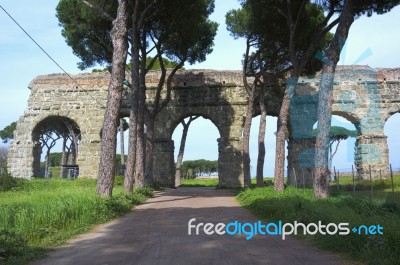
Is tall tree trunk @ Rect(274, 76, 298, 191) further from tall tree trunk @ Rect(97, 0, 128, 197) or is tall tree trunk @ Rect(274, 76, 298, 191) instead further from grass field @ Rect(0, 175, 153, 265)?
grass field @ Rect(0, 175, 153, 265)

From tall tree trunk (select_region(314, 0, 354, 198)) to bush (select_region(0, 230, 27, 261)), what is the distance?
265 inches

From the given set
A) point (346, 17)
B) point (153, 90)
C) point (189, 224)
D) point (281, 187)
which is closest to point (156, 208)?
point (189, 224)

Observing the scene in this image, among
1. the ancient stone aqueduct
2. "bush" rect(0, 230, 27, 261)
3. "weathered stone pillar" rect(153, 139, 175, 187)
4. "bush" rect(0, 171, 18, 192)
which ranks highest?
the ancient stone aqueduct

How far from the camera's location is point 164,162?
22297 mm

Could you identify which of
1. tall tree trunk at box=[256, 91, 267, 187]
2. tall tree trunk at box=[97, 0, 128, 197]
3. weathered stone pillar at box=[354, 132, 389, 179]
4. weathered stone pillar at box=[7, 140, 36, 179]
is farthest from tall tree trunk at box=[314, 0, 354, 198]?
weathered stone pillar at box=[7, 140, 36, 179]

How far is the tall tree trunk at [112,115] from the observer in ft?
32.9

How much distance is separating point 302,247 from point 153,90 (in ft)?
62.6

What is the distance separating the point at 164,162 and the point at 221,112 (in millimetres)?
4257

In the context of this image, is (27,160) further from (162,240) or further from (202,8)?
(162,240)

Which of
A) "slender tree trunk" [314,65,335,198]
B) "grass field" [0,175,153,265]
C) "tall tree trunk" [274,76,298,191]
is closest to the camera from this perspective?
"grass field" [0,175,153,265]

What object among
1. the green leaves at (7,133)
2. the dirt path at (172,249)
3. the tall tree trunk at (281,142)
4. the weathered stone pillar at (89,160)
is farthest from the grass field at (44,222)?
the green leaves at (7,133)

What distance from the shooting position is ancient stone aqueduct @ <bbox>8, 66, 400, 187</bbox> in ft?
72.8

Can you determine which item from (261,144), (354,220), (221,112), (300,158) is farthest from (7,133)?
(354,220)

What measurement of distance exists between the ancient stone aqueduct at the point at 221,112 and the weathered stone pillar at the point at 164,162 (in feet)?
0.18
